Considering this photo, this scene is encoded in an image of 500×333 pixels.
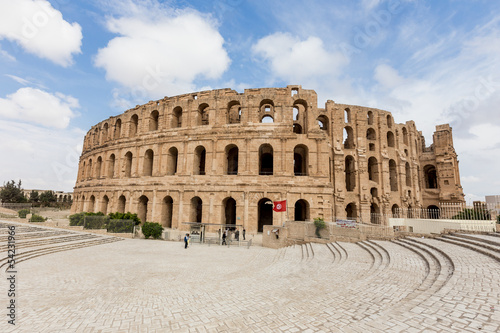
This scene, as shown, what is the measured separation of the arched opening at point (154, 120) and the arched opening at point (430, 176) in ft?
138

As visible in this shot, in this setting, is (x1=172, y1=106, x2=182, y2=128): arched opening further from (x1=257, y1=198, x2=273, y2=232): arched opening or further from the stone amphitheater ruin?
(x1=257, y1=198, x2=273, y2=232): arched opening

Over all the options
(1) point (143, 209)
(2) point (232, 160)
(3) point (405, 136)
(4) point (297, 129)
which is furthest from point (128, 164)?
(3) point (405, 136)

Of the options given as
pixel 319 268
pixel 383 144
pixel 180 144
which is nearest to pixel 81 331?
pixel 319 268

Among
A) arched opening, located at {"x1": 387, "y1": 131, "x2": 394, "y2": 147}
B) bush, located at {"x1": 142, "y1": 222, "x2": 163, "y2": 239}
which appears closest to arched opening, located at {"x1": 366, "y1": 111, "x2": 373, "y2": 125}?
arched opening, located at {"x1": 387, "y1": 131, "x2": 394, "y2": 147}

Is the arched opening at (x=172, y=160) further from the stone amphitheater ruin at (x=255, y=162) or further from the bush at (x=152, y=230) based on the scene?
the bush at (x=152, y=230)

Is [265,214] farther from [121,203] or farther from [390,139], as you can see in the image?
[390,139]

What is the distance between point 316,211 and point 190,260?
13795mm

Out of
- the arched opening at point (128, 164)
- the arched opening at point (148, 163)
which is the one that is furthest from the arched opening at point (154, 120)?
the arched opening at point (128, 164)

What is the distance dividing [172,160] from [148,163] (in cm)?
373

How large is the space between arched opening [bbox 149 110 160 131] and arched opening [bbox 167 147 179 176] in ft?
15.7

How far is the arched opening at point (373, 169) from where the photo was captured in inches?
1212

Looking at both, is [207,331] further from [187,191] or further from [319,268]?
[187,191]

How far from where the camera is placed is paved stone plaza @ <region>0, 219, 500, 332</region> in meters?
4.72

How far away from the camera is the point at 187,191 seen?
80.9ft
